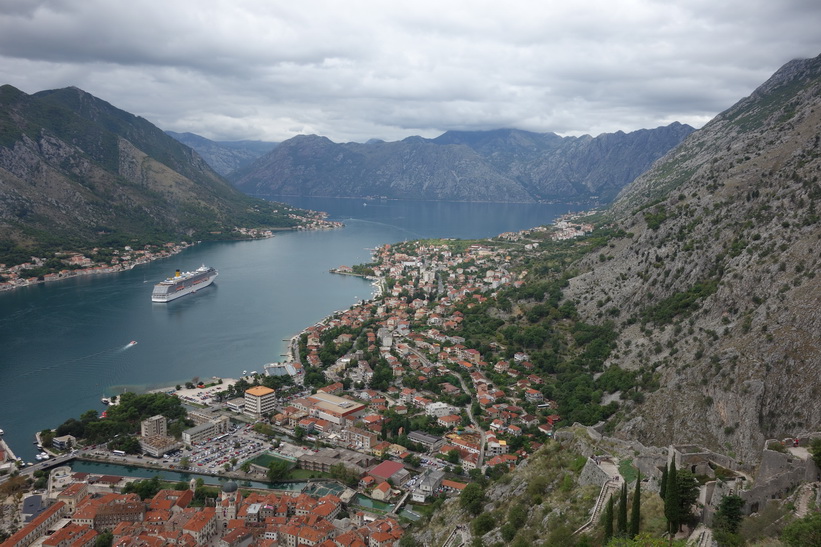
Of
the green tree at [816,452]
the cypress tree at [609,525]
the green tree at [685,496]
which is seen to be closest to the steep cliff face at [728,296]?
the green tree at [816,452]

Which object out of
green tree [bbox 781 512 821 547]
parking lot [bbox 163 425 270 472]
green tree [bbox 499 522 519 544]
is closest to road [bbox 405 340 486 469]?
green tree [bbox 499 522 519 544]

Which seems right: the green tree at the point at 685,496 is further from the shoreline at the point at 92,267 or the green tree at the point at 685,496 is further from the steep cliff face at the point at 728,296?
the shoreline at the point at 92,267

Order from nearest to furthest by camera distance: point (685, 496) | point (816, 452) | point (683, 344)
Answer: point (816, 452) < point (685, 496) < point (683, 344)

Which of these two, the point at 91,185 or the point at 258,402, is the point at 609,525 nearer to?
the point at 258,402

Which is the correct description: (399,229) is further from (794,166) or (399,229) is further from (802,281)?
(802,281)

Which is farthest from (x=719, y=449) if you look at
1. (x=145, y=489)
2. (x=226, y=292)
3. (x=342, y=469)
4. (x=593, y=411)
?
(x=226, y=292)

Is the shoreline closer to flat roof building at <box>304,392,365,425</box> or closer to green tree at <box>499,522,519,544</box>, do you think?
flat roof building at <box>304,392,365,425</box>

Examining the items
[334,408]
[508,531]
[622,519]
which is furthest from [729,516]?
[334,408]

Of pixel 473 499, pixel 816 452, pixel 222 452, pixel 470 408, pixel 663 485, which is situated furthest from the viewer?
pixel 470 408
